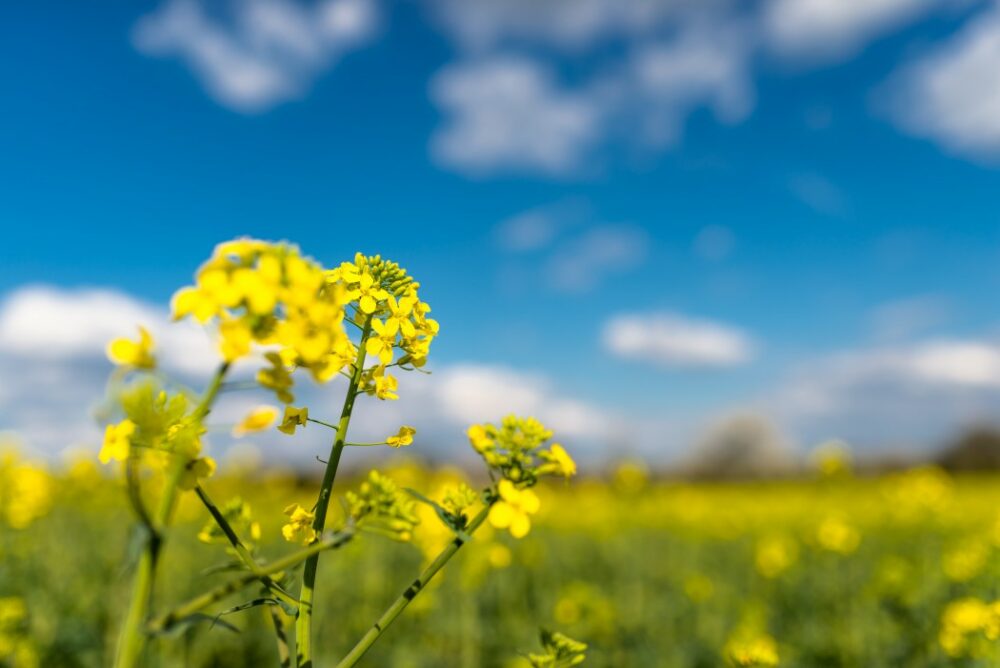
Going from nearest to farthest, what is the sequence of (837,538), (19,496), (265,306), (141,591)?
(141,591) → (265,306) → (19,496) → (837,538)

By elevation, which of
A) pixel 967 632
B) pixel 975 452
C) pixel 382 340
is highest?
pixel 975 452

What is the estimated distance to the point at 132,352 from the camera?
39.9 inches

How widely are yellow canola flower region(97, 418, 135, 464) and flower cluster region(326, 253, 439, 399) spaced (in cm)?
41

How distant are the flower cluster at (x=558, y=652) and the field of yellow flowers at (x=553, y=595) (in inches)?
25.0

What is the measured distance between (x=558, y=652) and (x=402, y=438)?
1.87 feet

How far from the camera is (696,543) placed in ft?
41.3

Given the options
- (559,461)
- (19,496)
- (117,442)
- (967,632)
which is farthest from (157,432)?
(19,496)

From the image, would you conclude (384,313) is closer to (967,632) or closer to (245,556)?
(245,556)

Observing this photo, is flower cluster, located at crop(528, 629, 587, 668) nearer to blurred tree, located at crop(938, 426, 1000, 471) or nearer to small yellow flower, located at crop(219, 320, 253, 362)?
small yellow flower, located at crop(219, 320, 253, 362)

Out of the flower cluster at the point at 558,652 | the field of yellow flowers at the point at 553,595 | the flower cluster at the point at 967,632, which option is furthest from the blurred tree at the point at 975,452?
the flower cluster at the point at 558,652

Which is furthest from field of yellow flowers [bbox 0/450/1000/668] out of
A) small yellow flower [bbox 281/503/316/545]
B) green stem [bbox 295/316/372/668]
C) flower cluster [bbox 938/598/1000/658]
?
green stem [bbox 295/316/372/668]

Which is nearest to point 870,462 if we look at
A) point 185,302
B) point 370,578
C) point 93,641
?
point 370,578

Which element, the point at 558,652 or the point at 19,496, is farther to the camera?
the point at 19,496

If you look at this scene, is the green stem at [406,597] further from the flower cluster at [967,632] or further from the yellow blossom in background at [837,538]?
the yellow blossom in background at [837,538]
